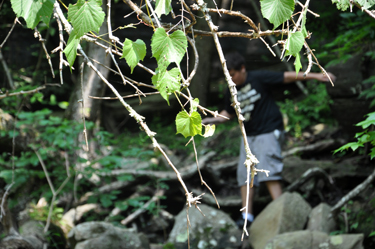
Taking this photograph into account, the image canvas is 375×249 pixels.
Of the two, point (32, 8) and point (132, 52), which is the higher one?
point (32, 8)

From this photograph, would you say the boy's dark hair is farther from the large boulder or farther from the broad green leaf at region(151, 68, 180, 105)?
the broad green leaf at region(151, 68, 180, 105)

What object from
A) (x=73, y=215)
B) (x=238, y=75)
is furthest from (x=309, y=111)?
(x=73, y=215)

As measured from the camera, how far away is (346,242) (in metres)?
2.81

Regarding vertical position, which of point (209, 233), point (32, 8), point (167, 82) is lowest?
point (209, 233)

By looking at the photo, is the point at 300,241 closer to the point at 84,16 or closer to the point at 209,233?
the point at 209,233

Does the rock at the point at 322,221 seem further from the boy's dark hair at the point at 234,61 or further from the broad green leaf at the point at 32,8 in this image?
the broad green leaf at the point at 32,8

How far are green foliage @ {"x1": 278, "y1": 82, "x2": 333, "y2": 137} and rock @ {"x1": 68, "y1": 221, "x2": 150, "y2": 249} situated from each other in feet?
14.3

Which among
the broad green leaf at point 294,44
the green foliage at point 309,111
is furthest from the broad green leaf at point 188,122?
the green foliage at point 309,111

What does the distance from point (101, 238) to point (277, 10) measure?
3141mm

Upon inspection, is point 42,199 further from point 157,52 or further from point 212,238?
point 157,52

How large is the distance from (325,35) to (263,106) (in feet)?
16.9

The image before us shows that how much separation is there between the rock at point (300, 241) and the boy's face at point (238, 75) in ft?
6.36

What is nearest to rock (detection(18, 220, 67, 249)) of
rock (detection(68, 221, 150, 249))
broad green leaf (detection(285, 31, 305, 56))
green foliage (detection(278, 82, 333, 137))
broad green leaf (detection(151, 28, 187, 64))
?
rock (detection(68, 221, 150, 249))

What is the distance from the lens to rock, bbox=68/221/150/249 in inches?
133
